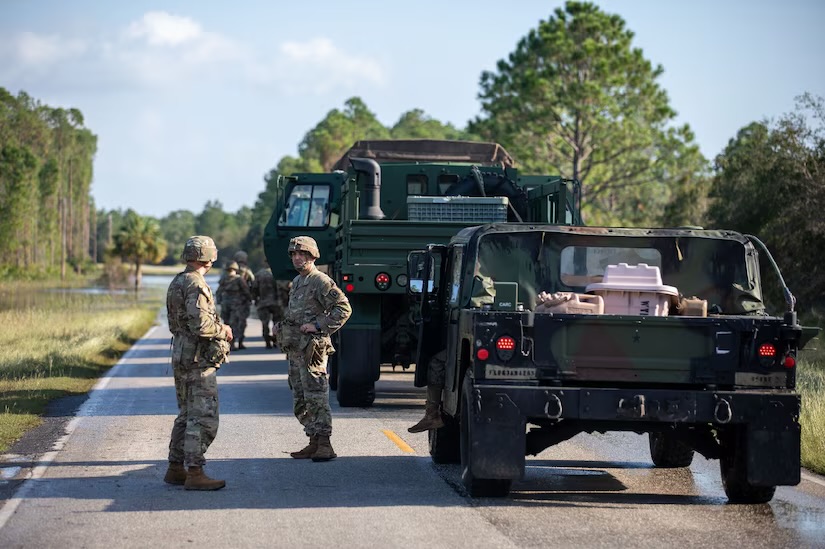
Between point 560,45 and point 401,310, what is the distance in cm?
3751

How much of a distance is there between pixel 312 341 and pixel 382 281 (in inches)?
145

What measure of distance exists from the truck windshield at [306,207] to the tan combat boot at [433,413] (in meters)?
9.18

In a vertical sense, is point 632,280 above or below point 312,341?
above

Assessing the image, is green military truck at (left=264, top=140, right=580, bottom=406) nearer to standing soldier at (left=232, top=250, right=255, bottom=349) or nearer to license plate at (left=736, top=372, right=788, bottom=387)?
license plate at (left=736, top=372, right=788, bottom=387)

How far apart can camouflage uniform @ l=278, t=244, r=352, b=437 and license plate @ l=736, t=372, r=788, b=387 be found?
11.7 feet

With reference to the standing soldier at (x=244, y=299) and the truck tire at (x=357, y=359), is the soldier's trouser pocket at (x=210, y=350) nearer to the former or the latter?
the truck tire at (x=357, y=359)

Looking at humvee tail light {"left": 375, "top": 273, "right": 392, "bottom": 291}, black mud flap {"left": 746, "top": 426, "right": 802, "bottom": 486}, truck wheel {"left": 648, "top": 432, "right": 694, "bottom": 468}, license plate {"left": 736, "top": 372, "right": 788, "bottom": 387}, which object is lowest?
truck wheel {"left": 648, "top": 432, "right": 694, "bottom": 468}

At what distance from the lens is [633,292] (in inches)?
383

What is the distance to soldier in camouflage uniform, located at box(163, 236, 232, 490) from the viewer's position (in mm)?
9898

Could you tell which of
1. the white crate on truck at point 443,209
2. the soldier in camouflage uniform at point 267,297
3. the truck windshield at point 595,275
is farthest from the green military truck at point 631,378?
the soldier in camouflage uniform at point 267,297

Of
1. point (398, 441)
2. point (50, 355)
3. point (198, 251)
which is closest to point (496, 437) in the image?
point (198, 251)

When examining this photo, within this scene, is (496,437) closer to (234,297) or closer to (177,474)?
(177,474)

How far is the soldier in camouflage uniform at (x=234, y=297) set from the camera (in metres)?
26.6

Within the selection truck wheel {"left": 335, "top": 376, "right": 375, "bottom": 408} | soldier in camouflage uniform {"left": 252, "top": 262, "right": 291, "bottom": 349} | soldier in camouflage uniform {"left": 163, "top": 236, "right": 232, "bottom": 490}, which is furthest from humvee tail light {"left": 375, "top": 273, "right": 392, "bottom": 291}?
soldier in camouflage uniform {"left": 252, "top": 262, "right": 291, "bottom": 349}
